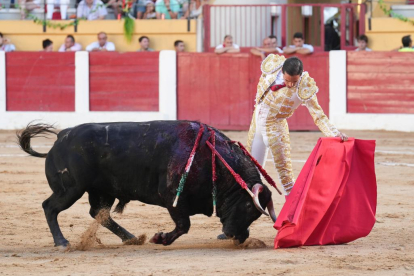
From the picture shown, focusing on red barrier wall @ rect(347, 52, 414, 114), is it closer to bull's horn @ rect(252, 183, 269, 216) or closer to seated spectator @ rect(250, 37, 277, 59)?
seated spectator @ rect(250, 37, 277, 59)

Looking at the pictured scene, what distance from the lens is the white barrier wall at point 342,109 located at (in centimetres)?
1120

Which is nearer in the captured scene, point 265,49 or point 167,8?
point 265,49

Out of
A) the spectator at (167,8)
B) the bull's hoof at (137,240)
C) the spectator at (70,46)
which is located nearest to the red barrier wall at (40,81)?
the spectator at (70,46)

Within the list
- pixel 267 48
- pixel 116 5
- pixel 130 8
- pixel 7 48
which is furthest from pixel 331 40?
pixel 7 48

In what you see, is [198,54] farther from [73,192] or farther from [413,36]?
[73,192]

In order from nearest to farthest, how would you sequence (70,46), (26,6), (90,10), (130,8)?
1. (70,46)
2. (130,8)
3. (90,10)
4. (26,6)

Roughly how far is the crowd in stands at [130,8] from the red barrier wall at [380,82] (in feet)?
8.36

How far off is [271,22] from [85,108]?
9.60 ft

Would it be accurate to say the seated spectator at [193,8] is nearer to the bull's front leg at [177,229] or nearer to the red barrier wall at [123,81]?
the red barrier wall at [123,81]

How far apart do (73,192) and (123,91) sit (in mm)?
7269

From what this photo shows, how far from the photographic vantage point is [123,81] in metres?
11.7

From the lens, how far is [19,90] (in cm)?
1195

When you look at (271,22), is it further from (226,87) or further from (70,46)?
(70,46)

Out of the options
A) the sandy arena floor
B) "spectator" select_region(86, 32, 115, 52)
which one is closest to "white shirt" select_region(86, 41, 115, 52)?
"spectator" select_region(86, 32, 115, 52)
